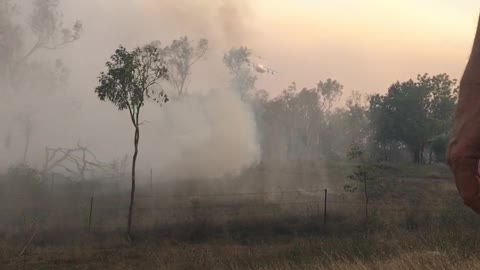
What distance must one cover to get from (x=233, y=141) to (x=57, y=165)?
14.3 metres

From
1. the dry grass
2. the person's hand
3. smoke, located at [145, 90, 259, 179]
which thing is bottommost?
the dry grass

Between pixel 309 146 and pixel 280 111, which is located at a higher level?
pixel 280 111

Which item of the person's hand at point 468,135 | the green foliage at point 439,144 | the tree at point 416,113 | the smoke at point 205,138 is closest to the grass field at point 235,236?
the person's hand at point 468,135

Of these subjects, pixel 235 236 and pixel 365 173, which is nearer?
pixel 235 236

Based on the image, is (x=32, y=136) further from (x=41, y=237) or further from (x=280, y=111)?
(x=280, y=111)

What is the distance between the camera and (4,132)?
41.1 metres

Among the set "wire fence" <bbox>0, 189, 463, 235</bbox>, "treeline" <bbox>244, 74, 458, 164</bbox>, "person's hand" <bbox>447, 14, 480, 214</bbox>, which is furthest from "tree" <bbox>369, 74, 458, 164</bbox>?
"person's hand" <bbox>447, 14, 480, 214</bbox>

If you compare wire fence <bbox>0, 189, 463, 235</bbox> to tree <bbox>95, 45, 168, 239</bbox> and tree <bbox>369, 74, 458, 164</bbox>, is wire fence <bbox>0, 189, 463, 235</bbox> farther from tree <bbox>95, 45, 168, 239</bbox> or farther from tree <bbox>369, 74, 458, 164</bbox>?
tree <bbox>369, 74, 458, 164</bbox>

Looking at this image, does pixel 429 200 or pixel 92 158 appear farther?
pixel 92 158

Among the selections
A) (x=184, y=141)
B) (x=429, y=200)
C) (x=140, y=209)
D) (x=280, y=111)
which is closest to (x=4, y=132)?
(x=184, y=141)

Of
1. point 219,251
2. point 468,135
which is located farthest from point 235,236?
point 468,135

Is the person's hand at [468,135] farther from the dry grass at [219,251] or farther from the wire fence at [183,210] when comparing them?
the wire fence at [183,210]

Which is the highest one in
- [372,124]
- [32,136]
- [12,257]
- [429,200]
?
[372,124]

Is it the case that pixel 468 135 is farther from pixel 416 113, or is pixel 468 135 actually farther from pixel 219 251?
pixel 416 113
